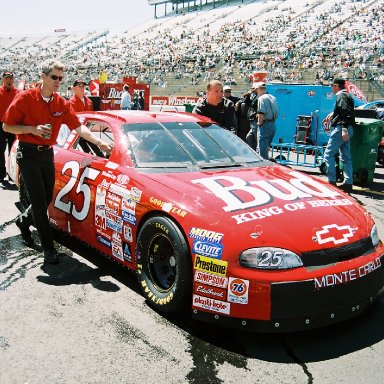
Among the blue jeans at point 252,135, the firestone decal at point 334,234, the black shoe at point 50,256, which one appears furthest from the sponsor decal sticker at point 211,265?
the blue jeans at point 252,135

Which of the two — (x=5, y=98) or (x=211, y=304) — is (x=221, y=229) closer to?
(x=211, y=304)

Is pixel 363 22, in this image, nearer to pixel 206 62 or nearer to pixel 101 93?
pixel 206 62

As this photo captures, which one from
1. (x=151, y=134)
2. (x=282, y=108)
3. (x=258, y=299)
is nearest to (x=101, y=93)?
(x=282, y=108)

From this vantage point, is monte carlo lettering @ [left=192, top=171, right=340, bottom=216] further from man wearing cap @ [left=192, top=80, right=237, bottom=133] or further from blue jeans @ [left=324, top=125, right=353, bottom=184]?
blue jeans @ [left=324, top=125, right=353, bottom=184]

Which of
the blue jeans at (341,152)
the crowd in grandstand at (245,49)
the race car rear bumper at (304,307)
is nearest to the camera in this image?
the race car rear bumper at (304,307)

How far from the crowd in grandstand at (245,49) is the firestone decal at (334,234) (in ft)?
65.2

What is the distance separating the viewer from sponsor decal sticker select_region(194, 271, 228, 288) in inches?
114

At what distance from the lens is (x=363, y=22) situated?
38.8 m

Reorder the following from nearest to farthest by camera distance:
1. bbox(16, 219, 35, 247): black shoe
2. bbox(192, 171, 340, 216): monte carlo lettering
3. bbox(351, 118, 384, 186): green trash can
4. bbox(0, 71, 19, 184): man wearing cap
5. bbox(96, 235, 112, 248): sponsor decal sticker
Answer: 1. bbox(192, 171, 340, 216): monte carlo lettering
2. bbox(96, 235, 112, 248): sponsor decal sticker
3. bbox(16, 219, 35, 247): black shoe
4. bbox(0, 71, 19, 184): man wearing cap
5. bbox(351, 118, 384, 186): green trash can

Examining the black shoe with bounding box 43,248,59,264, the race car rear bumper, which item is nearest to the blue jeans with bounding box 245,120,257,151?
the black shoe with bounding box 43,248,59,264

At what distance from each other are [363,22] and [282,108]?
30.5 m

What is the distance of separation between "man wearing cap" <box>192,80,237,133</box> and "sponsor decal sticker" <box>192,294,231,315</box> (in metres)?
3.82

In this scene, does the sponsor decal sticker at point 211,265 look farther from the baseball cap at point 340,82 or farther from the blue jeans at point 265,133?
the blue jeans at point 265,133

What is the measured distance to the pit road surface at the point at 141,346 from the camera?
2.62 m
